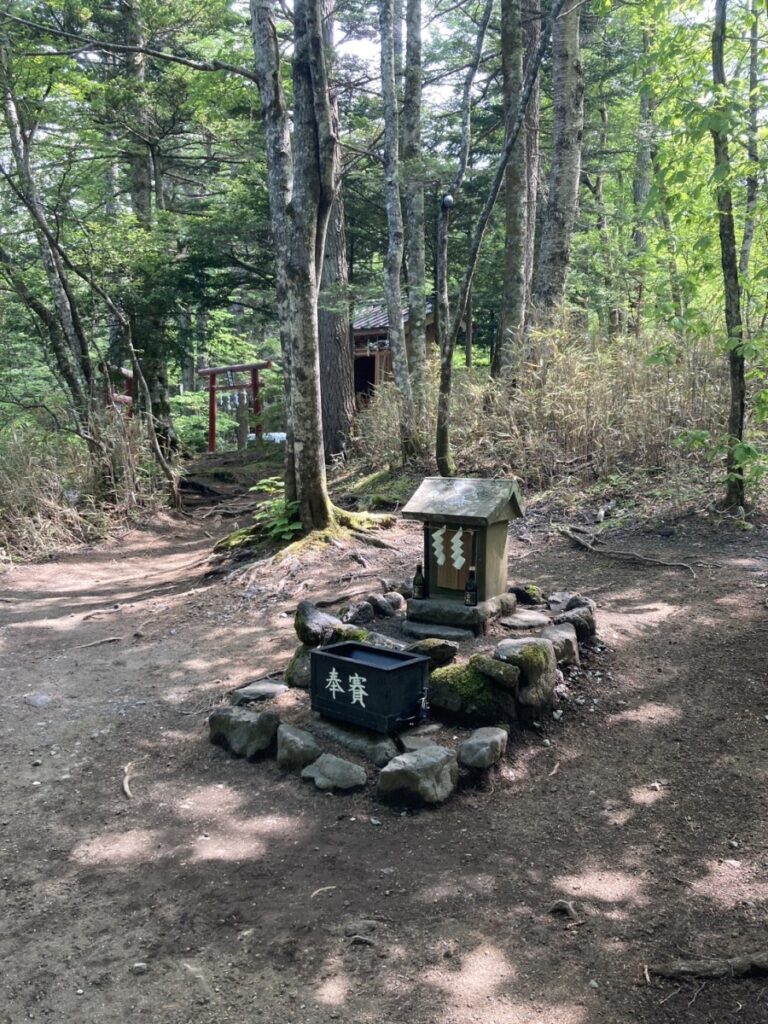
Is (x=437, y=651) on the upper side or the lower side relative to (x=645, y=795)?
upper

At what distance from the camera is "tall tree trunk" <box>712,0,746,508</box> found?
609 cm

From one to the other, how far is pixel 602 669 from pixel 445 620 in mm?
1049

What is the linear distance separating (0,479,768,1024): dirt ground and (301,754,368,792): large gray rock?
8 cm

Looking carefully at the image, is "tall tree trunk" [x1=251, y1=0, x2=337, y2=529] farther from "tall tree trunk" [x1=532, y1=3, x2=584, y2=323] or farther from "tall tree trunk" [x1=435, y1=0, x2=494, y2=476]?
"tall tree trunk" [x1=532, y1=3, x2=584, y2=323]

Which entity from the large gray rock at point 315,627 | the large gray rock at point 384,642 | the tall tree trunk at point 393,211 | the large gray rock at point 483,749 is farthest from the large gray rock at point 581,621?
the tall tree trunk at point 393,211

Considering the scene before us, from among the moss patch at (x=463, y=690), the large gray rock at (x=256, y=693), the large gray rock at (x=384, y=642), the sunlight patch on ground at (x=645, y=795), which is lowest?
the sunlight patch on ground at (x=645, y=795)

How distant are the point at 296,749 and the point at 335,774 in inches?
11.9

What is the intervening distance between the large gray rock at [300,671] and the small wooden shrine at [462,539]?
82 cm

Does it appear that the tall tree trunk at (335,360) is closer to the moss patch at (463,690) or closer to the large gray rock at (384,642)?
the large gray rock at (384,642)

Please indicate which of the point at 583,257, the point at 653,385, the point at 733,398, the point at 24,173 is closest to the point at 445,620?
the point at 733,398

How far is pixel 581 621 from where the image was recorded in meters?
5.05

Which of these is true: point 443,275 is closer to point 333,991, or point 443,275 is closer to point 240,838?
point 240,838

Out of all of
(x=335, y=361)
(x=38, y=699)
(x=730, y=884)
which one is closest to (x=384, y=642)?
(x=730, y=884)

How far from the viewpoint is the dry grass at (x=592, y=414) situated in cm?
851
